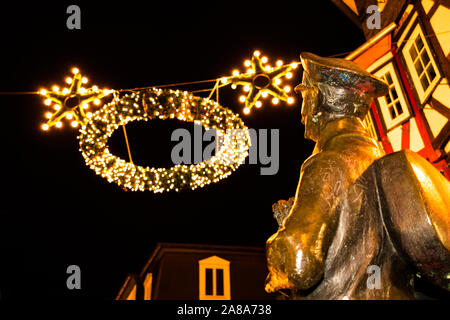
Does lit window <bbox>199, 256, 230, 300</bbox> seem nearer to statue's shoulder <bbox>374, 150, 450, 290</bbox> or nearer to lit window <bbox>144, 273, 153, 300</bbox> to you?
lit window <bbox>144, 273, 153, 300</bbox>

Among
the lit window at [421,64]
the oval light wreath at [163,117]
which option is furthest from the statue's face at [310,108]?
the lit window at [421,64]

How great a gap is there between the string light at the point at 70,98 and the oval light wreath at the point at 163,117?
1.35 ft

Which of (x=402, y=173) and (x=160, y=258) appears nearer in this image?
(x=402, y=173)

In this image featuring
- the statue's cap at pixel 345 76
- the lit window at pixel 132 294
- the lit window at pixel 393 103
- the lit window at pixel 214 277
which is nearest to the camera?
the statue's cap at pixel 345 76

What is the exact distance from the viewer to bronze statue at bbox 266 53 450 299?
76.5 inches

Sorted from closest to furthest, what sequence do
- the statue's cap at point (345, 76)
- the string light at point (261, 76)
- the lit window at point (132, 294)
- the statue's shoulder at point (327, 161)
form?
the statue's shoulder at point (327, 161) < the statue's cap at point (345, 76) < the string light at point (261, 76) < the lit window at point (132, 294)

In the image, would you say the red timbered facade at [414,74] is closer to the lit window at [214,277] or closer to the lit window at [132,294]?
the lit window at [214,277]

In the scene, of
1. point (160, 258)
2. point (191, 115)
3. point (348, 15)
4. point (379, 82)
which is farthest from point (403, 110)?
point (160, 258)

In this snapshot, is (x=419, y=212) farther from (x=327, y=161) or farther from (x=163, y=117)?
(x=163, y=117)

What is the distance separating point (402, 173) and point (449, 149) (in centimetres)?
719

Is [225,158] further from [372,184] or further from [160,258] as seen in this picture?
[160,258]

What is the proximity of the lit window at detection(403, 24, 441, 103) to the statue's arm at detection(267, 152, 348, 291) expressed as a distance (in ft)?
24.8

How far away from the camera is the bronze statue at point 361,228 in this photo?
1.94 metres

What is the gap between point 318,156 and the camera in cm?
229
